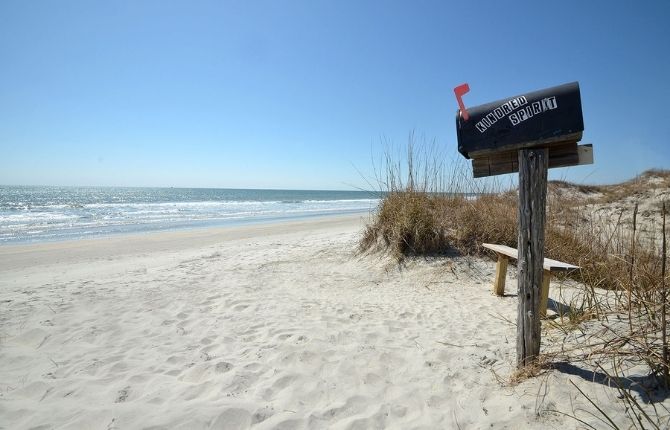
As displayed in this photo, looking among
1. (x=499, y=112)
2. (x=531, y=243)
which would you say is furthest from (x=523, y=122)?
(x=531, y=243)

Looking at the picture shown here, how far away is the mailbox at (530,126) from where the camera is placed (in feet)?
6.33

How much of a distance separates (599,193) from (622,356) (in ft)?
47.9

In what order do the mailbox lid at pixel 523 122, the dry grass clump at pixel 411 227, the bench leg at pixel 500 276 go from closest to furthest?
the mailbox lid at pixel 523 122 < the bench leg at pixel 500 276 < the dry grass clump at pixel 411 227

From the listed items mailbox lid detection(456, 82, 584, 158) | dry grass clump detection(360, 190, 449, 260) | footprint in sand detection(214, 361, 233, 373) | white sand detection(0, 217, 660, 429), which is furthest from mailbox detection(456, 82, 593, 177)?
dry grass clump detection(360, 190, 449, 260)

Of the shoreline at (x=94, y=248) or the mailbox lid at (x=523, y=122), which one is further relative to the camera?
the shoreline at (x=94, y=248)

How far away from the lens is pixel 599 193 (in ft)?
43.6

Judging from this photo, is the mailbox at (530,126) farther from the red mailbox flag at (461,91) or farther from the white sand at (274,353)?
the white sand at (274,353)

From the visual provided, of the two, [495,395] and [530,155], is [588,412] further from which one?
[530,155]

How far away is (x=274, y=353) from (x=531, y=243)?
215cm

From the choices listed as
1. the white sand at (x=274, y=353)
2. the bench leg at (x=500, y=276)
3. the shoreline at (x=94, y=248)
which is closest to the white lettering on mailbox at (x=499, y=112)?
the white sand at (x=274, y=353)

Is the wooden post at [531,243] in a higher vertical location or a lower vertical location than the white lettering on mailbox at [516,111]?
lower

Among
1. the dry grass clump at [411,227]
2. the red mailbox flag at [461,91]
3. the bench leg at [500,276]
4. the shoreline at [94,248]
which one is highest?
the red mailbox flag at [461,91]

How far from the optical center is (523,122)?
2.04 m

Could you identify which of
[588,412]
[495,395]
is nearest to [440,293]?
[495,395]
